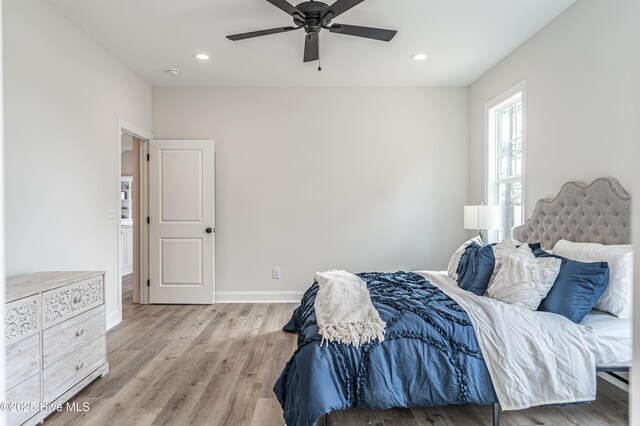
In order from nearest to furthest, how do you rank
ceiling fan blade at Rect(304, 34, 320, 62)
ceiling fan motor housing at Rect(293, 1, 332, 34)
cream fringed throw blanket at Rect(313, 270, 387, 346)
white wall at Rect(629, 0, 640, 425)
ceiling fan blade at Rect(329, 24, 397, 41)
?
1. white wall at Rect(629, 0, 640, 425)
2. cream fringed throw blanket at Rect(313, 270, 387, 346)
3. ceiling fan motor housing at Rect(293, 1, 332, 34)
4. ceiling fan blade at Rect(329, 24, 397, 41)
5. ceiling fan blade at Rect(304, 34, 320, 62)

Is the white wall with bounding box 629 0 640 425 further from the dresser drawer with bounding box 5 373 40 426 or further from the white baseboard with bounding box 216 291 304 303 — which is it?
the white baseboard with bounding box 216 291 304 303

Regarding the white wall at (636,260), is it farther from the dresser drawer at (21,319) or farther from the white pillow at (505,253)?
the dresser drawer at (21,319)

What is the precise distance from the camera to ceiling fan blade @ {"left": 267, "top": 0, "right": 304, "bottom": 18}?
7.98 ft

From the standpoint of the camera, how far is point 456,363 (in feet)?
6.57

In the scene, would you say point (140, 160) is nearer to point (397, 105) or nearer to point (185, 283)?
point (185, 283)

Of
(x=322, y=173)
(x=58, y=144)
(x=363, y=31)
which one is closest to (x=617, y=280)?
(x=363, y=31)

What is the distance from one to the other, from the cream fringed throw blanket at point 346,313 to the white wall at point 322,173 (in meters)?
1.91

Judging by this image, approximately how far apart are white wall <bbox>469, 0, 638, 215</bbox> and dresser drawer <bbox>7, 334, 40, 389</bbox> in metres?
3.63

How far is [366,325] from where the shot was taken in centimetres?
208

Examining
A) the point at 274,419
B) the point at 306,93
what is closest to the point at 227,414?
the point at 274,419

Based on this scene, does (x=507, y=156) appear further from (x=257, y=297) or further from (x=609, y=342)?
(x=257, y=297)

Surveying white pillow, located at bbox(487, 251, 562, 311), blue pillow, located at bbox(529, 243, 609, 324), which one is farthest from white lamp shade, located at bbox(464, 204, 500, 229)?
blue pillow, located at bbox(529, 243, 609, 324)

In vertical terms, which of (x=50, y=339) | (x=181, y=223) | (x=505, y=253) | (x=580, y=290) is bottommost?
(x=50, y=339)

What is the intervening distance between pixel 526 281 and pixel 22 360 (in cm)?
295
